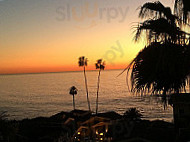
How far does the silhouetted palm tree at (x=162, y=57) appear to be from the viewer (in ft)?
8.67

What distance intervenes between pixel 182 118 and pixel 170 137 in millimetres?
1980

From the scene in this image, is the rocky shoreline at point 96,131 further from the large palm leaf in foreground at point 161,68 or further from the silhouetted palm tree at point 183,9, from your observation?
the silhouetted palm tree at point 183,9

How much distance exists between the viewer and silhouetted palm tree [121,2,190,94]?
2.64m

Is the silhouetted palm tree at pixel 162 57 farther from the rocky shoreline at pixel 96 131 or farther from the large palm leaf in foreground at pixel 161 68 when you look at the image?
the rocky shoreline at pixel 96 131

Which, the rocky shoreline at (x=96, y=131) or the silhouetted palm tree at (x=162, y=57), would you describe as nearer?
the silhouetted palm tree at (x=162, y=57)

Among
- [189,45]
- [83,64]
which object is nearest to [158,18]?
[189,45]

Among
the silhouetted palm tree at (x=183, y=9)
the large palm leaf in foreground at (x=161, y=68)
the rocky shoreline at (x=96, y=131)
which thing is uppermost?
the silhouetted palm tree at (x=183, y=9)

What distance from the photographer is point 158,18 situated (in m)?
3.01

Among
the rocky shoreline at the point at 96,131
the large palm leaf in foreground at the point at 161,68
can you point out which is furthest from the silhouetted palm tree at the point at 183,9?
the rocky shoreline at the point at 96,131

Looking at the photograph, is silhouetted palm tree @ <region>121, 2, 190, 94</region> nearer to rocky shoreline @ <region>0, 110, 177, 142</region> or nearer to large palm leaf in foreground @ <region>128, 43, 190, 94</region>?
large palm leaf in foreground @ <region>128, 43, 190, 94</region>

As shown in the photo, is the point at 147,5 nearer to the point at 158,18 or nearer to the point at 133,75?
the point at 158,18

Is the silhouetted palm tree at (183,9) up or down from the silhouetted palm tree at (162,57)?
up

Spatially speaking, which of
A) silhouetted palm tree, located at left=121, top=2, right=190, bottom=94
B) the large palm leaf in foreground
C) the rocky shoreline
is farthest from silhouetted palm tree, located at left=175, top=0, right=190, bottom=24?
the rocky shoreline

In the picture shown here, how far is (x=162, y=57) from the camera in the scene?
8.57ft
